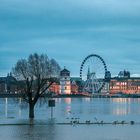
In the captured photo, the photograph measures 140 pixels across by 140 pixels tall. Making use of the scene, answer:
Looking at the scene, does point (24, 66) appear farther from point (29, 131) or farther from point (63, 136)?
point (63, 136)

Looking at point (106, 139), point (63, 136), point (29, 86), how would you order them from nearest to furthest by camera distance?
point (106, 139) → point (63, 136) → point (29, 86)

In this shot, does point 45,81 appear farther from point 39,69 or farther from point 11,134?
point 11,134

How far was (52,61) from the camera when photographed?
5547 centimetres

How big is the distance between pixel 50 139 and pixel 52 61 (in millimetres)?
25387

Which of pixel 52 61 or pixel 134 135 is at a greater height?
pixel 52 61

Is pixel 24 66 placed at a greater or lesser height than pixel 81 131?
greater

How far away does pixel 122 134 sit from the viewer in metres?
33.7

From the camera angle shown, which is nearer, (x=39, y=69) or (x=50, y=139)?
(x=50, y=139)

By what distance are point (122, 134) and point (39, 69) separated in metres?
20.9

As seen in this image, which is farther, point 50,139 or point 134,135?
point 134,135

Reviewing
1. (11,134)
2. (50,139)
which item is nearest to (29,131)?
(11,134)

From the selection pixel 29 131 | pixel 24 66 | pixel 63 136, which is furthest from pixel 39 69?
pixel 63 136

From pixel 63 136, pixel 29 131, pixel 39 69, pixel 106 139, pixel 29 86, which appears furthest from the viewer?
pixel 39 69

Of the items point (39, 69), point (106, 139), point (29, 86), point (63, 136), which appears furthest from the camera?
point (39, 69)
